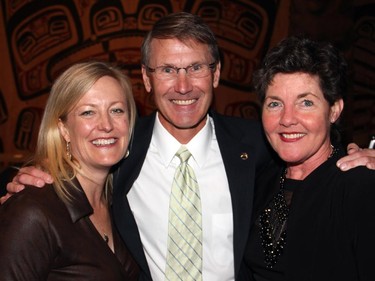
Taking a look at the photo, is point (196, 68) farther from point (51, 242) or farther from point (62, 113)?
point (51, 242)

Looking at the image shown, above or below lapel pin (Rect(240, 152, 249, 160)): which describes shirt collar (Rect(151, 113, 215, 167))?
above

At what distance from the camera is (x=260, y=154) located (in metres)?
2.33

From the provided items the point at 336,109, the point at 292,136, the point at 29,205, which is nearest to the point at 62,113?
the point at 29,205

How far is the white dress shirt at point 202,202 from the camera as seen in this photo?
7.12ft

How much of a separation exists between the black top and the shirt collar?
1.71 feet

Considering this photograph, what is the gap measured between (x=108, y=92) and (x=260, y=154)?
31.3 inches

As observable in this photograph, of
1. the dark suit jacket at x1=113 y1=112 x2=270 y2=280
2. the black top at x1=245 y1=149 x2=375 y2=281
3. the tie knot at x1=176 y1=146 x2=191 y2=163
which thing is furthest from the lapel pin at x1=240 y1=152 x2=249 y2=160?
the black top at x1=245 y1=149 x2=375 y2=281

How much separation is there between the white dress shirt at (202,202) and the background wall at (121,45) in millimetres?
3371

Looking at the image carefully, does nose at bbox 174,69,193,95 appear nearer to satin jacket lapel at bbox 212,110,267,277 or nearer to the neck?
satin jacket lapel at bbox 212,110,267,277

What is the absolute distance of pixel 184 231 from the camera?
2.14 meters

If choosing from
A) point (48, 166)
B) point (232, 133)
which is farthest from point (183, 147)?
point (48, 166)

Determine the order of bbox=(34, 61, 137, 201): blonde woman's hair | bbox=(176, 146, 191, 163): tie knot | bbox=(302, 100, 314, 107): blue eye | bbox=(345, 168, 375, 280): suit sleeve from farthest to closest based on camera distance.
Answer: bbox=(176, 146, 191, 163): tie knot, bbox=(34, 61, 137, 201): blonde woman's hair, bbox=(302, 100, 314, 107): blue eye, bbox=(345, 168, 375, 280): suit sleeve

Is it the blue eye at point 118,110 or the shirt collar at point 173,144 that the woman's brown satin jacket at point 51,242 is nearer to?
the blue eye at point 118,110

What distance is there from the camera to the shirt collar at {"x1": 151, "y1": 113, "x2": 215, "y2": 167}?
2.31 m
